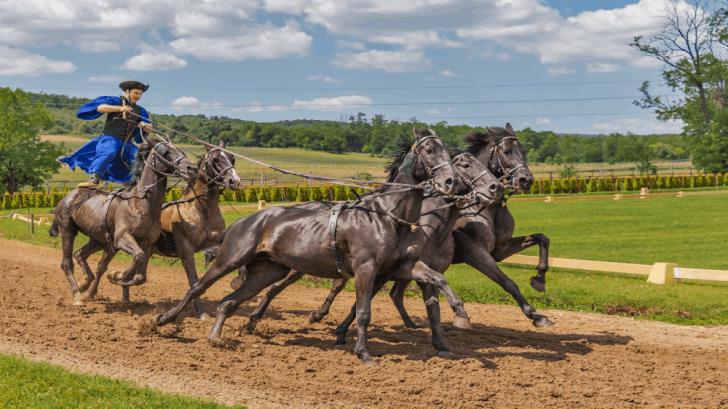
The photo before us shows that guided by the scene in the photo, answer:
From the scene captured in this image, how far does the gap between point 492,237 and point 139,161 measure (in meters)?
5.56

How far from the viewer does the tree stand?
176 ft

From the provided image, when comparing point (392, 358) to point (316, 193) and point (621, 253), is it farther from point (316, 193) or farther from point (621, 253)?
point (316, 193)

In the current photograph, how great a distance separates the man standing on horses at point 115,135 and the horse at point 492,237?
3310 millimetres

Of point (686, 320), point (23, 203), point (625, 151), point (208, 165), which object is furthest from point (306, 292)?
point (625, 151)

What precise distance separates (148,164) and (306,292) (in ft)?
14.5

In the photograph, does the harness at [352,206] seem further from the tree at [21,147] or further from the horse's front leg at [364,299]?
the tree at [21,147]

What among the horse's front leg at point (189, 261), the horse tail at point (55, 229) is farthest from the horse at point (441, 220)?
the horse tail at point (55, 229)

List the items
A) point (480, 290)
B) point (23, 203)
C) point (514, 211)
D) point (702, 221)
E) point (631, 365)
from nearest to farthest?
point (631, 365) < point (480, 290) < point (702, 221) < point (514, 211) < point (23, 203)

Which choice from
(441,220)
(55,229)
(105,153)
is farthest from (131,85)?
(441,220)

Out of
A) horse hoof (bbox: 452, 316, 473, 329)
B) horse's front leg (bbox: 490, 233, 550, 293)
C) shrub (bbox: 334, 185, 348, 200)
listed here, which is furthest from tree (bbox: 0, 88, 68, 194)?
horse hoof (bbox: 452, 316, 473, 329)

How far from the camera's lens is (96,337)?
8133mm

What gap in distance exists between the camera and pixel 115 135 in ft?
35.7

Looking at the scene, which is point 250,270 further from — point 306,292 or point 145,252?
point 306,292

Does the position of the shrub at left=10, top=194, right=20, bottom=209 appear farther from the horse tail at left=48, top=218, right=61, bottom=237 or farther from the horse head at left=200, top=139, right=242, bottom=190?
the horse head at left=200, top=139, right=242, bottom=190
